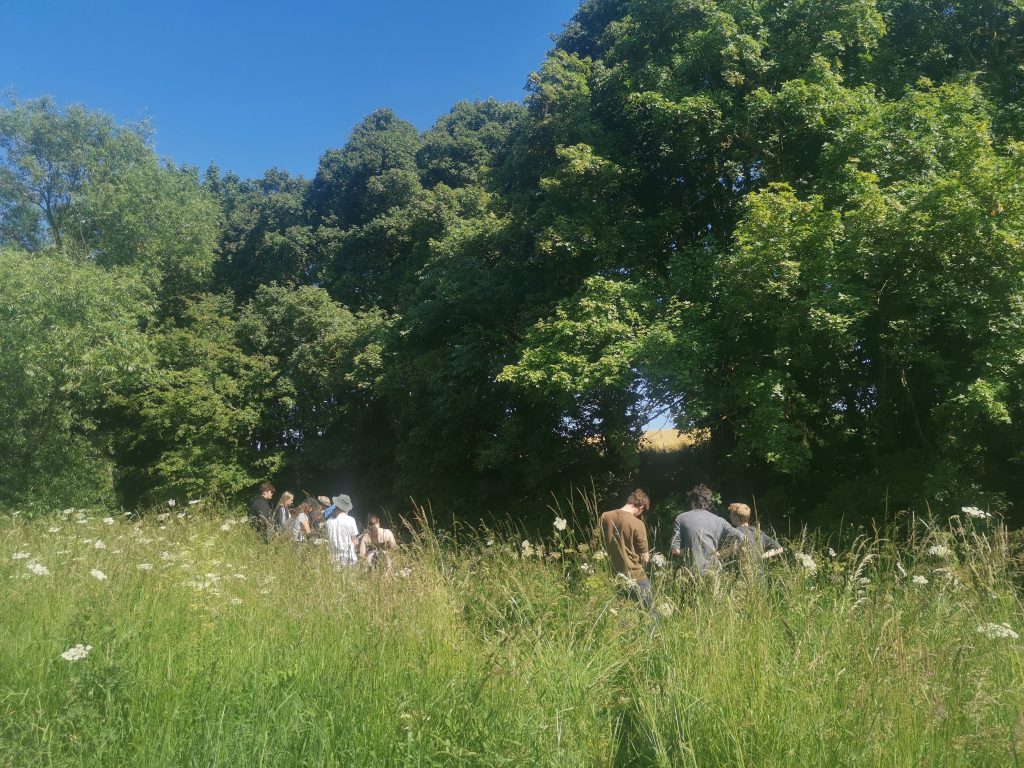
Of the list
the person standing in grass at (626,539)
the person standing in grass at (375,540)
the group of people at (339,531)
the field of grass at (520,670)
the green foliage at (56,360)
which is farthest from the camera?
the green foliage at (56,360)

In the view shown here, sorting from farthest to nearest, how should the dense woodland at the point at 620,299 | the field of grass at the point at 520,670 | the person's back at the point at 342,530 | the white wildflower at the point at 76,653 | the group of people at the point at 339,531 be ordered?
the dense woodland at the point at 620,299 < the person's back at the point at 342,530 < the group of people at the point at 339,531 < the white wildflower at the point at 76,653 < the field of grass at the point at 520,670

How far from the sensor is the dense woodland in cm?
891

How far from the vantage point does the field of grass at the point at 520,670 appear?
2.58 metres

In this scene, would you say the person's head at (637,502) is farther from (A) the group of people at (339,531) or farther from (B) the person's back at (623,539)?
(A) the group of people at (339,531)

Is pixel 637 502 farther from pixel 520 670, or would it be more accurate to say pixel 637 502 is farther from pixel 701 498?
pixel 520 670

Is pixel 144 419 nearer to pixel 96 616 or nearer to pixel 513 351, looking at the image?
pixel 513 351

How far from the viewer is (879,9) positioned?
12773 millimetres

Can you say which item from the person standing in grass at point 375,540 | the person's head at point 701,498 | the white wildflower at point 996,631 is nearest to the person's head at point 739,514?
the person's head at point 701,498

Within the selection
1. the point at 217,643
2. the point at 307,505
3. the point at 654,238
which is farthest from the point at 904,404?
the point at 217,643

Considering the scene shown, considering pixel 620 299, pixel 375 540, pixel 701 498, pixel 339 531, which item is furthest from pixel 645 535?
pixel 620 299

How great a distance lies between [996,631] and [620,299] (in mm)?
8612

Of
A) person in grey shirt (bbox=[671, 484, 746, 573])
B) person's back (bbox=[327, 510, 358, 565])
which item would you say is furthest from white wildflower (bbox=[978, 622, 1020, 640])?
person's back (bbox=[327, 510, 358, 565])

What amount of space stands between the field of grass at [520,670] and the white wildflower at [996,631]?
0.6 inches

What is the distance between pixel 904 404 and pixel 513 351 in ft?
22.8
